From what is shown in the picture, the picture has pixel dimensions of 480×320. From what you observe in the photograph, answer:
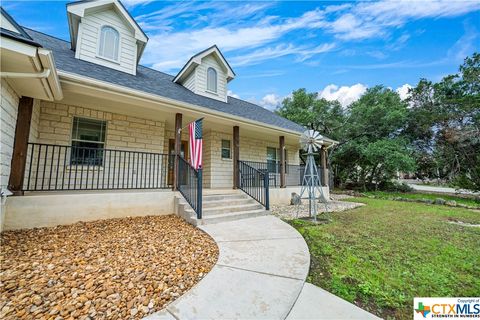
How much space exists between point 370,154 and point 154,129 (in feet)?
48.8

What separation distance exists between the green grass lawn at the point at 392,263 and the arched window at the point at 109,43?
8035mm

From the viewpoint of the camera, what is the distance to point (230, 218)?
17.1 ft

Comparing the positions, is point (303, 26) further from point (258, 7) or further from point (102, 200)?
point (102, 200)

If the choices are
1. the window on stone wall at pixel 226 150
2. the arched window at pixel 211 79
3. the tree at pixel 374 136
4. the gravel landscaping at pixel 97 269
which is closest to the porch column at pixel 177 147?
the gravel landscaping at pixel 97 269

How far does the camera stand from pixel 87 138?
6.14 m

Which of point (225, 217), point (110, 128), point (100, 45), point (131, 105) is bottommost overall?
point (225, 217)

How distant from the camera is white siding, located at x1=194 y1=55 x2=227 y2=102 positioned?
347 inches

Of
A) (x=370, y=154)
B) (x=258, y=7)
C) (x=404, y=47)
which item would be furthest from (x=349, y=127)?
(x=258, y=7)

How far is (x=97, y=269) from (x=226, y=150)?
722cm

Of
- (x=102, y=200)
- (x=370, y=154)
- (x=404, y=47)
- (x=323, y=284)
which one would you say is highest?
(x=404, y=47)

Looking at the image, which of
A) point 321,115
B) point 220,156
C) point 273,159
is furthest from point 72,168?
point 321,115

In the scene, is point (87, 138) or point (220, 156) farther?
point (220, 156)

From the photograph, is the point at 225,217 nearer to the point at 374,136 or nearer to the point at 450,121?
the point at 374,136

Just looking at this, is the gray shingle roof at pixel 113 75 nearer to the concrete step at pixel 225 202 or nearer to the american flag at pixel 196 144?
the american flag at pixel 196 144
